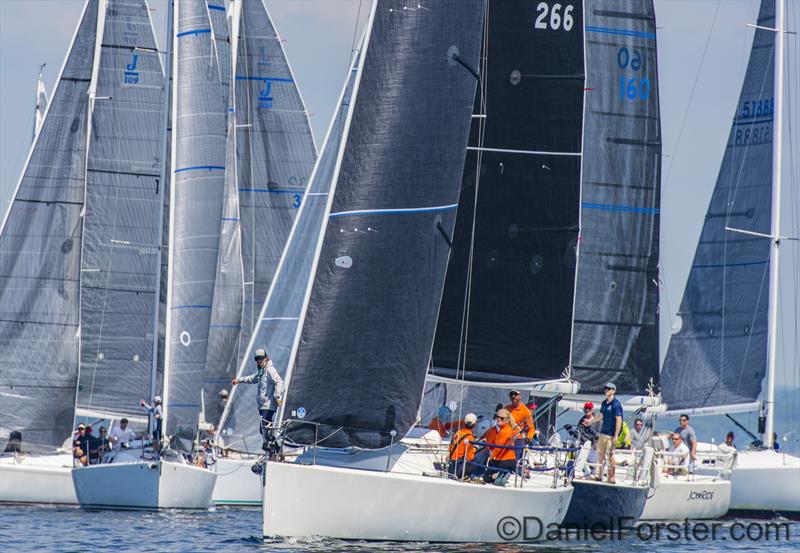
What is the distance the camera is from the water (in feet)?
70.2

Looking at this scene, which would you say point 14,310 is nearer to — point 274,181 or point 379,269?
point 274,181

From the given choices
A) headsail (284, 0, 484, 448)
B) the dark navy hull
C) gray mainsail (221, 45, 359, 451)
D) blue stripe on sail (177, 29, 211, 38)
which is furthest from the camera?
blue stripe on sail (177, 29, 211, 38)

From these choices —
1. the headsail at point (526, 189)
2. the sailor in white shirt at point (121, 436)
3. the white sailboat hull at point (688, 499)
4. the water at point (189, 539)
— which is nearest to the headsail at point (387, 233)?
the water at point (189, 539)

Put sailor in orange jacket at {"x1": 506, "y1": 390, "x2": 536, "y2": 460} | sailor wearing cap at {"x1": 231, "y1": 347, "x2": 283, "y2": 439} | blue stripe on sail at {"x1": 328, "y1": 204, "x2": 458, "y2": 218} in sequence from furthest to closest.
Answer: sailor in orange jacket at {"x1": 506, "y1": 390, "x2": 536, "y2": 460}
sailor wearing cap at {"x1": 231, "y1": 347, "x2": 283, "y2": 439}
blue stripe on sail at {"x1": 328, "y1": 204, "x2": 458, "y2": 218}

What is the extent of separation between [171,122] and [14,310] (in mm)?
5420

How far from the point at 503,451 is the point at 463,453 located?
0.67m

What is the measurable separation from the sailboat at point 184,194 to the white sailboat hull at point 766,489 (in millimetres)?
10657

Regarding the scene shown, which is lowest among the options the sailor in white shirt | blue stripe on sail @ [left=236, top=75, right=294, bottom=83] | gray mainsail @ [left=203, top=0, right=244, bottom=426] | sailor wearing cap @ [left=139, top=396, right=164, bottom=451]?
the sailor in white shirt

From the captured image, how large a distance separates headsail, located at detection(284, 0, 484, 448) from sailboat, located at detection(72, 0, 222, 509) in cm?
951

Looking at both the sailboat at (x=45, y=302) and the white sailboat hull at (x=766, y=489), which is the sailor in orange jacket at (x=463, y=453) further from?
the white sailboat hull at (x=766, y=489)

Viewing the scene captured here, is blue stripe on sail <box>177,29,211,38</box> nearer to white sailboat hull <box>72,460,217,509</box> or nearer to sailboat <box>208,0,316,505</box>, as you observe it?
sailboat <box>208,0,316,505</box>

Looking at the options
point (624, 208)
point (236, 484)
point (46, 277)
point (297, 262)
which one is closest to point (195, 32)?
point (46, 277)

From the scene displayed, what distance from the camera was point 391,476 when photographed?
21.3 metres

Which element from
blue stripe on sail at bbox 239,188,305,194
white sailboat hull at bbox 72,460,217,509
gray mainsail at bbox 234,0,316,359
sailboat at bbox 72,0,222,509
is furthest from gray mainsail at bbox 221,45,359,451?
blue stripe on sail at bbox 239,188,305,194
